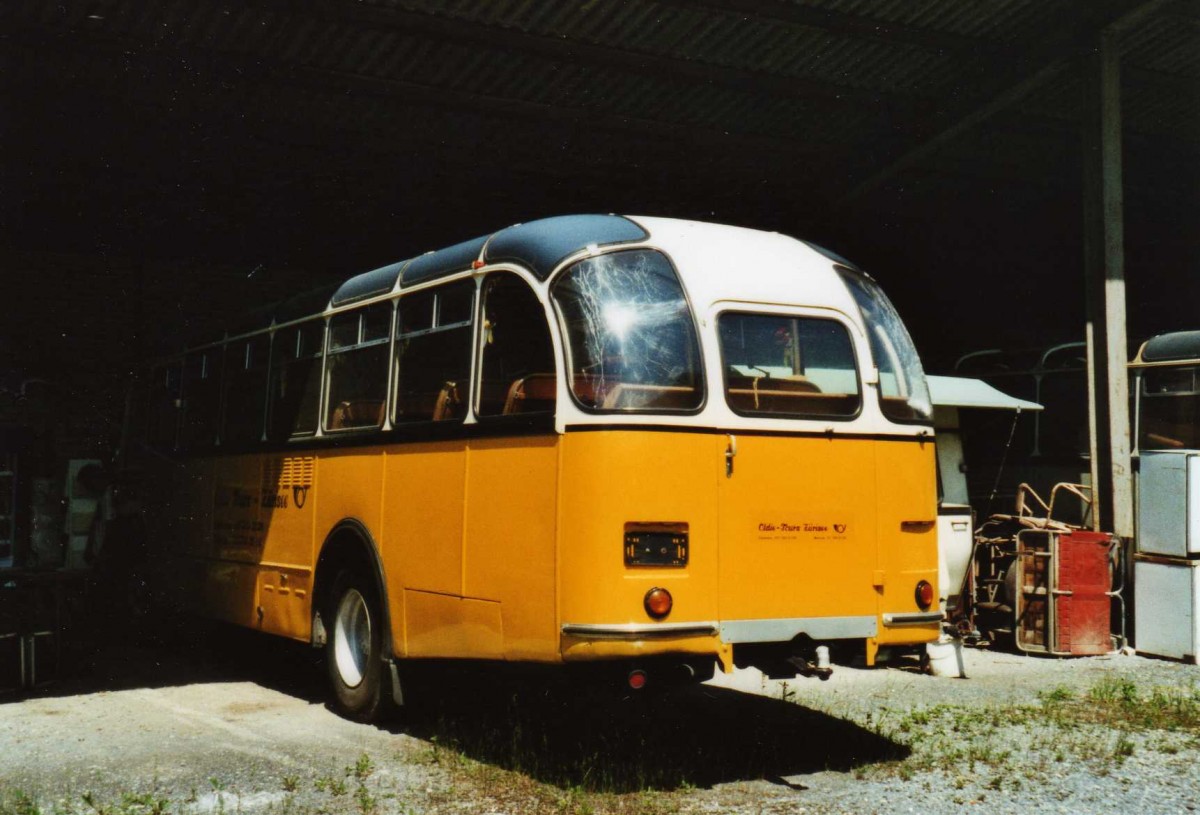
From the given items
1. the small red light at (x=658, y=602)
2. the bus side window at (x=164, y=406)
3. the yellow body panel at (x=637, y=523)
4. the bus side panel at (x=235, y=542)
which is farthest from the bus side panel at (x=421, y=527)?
the bus side window at (x=164, y=406)

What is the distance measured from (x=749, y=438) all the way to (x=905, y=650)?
159cm

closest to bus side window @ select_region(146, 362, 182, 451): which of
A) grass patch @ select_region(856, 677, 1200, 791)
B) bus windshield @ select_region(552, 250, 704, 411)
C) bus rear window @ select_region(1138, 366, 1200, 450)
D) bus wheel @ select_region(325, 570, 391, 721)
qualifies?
bus wheel @ select_region(325, 570, 391, 721)

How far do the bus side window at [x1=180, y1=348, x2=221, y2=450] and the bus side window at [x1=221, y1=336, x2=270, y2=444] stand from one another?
0.23m

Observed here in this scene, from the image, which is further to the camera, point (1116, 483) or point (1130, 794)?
point (1116, 483)

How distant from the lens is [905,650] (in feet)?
23.4

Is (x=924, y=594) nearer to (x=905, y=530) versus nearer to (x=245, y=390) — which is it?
(x=905, y=530)

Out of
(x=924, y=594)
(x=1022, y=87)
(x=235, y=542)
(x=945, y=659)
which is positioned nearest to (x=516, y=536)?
(x=924, y=594)

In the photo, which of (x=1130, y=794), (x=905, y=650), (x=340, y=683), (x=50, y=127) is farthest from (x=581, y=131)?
(x=1130, y=794)

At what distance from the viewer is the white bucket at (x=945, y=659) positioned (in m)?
10.4

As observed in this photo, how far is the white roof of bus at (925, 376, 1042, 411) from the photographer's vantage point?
1301 cm

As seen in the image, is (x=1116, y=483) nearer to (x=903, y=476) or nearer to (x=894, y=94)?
(x=894, y=94)

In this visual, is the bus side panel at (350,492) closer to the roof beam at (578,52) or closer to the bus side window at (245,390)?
the bus side window at (245,390)

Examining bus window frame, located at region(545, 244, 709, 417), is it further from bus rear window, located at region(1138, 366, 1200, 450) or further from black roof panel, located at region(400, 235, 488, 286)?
bus rear window, located at region(1138, 366, 1200, 450)

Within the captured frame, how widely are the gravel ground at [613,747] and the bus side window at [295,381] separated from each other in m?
2.03
